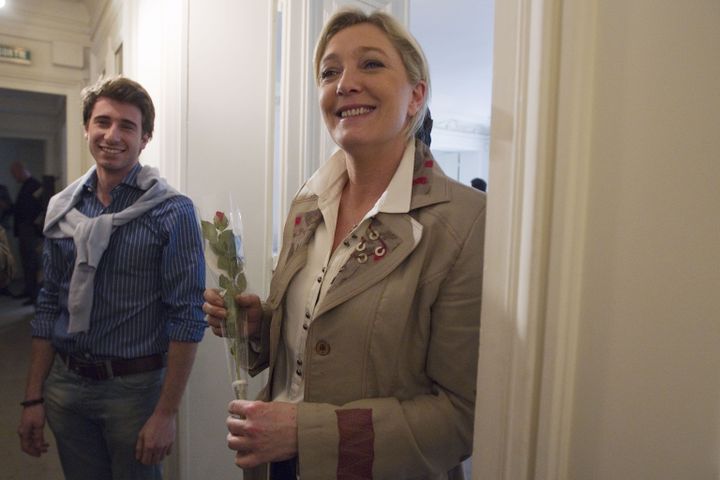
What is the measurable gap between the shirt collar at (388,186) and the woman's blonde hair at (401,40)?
9 cm

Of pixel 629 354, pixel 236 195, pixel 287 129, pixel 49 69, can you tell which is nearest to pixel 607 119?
pixel 629 354

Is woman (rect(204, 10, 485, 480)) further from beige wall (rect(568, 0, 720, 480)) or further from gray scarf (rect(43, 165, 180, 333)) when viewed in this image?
gray scarf (rect(43, 165, 180, 333))

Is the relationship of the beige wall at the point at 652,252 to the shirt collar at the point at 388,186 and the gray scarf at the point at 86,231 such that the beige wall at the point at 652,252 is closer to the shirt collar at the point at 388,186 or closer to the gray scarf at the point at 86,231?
the shirt collar at the point at 388,186

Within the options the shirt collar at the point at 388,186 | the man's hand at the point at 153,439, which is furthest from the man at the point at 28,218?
the shirt collar at the point at 388,186

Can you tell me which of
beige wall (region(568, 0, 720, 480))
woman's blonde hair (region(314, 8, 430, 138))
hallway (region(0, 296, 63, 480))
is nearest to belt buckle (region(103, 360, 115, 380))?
woman's blonde hair (region(314, 8, 430, 138))

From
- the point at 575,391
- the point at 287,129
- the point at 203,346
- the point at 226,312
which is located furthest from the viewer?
the point at 203,346

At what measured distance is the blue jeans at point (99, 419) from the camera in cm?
144

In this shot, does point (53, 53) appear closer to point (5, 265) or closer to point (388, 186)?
point (5, 265)

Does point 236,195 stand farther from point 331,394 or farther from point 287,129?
point 331,394

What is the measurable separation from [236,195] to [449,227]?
51.4 inches

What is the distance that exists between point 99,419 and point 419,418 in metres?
1.18

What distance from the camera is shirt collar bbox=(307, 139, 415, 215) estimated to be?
2.89 feet

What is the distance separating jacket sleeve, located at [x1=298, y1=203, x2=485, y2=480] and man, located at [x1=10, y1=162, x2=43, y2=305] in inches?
225

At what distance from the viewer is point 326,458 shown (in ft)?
2.56
